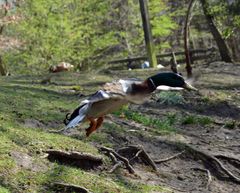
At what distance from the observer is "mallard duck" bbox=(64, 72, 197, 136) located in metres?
2.33

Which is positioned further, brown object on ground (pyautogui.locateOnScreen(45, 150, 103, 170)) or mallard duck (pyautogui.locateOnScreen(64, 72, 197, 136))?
brown object on ground (pyautogui.locateOnScreen(45, 150, 103, 170))

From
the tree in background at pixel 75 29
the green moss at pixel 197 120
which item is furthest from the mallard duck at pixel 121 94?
the tree in background at pixel 75 29

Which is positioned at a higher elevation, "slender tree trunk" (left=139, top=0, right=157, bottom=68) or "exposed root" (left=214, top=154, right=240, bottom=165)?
"slender tree trunk" (left=139, top=0, right=157, bottom=68)

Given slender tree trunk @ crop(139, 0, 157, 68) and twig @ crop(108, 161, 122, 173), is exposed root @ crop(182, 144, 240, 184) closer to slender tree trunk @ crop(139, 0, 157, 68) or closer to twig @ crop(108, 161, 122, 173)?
twig @ crop(108, 161, 122, 173)

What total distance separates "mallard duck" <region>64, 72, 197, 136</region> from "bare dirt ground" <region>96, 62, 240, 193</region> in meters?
3.22

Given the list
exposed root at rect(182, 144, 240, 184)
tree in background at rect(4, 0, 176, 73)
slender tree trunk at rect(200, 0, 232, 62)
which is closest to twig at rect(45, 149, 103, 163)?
exposed root at rect(182, 144, 240, 184)

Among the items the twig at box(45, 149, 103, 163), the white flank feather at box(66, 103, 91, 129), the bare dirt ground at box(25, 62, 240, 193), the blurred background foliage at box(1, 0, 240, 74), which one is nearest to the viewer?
the white flank feather at box(66, 103, 91, 129)

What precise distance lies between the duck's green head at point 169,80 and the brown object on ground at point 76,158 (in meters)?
3.29

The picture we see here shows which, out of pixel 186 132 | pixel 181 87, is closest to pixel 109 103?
pixel 181 87

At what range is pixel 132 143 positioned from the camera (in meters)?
6.75

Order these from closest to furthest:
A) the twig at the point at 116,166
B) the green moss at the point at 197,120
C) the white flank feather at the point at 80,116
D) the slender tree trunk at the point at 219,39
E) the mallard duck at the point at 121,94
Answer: the mallard duck at the point at 121,94 < the white flank feather at the point at 80,116 < the twig at the point at 116,166 < the green moss at the point at 197,120 < the slender tree trunk at the point at 219,39

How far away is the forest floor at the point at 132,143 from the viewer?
5.11 metres

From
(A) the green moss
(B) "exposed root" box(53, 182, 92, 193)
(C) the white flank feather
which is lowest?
(A) the green moss

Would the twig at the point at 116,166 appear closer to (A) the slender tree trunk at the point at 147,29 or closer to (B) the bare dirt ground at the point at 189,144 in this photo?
(B) the bare dirt ground at the point at 189,144
